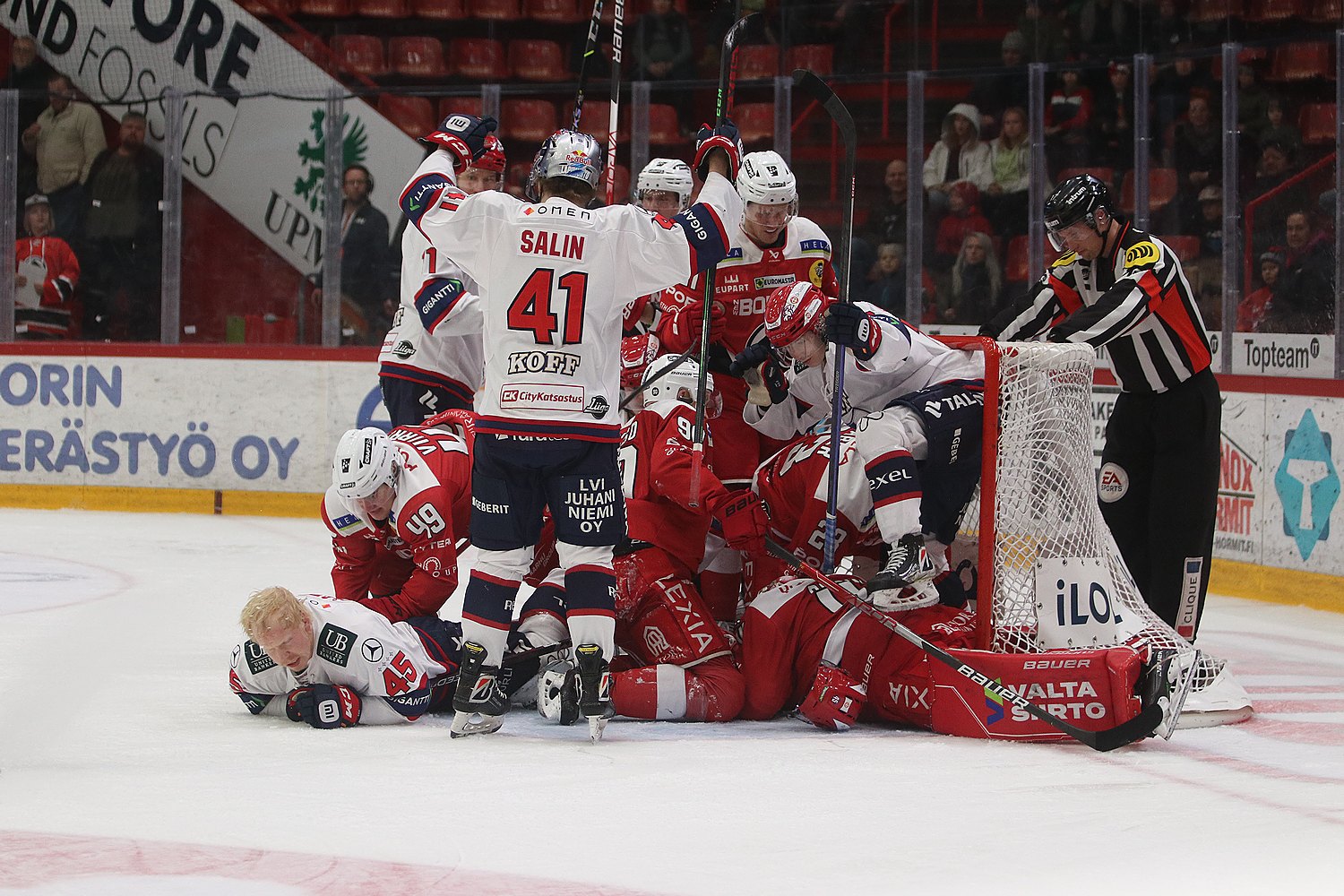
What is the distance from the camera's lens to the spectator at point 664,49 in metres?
9.23

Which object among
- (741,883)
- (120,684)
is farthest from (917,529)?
(120,684)

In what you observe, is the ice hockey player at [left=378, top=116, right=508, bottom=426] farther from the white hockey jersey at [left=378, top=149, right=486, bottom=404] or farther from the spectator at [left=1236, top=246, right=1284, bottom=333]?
the spectator at [left=1236, top=246, right=1284, bottom=333]

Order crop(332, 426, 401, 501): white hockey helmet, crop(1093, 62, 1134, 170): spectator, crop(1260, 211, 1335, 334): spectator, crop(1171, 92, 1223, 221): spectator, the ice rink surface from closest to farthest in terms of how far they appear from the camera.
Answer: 1. the ice rink surface
2. crop(332, 426, 401, 501): white hockey helmet
3. crop(1260, 211, 1335, 334): spectator
4. crop(1171, 92, 1223, 221): spectator
5. crop(1093, 62, 1134, 170): spectator

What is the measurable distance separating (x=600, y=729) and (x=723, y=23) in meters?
6.43

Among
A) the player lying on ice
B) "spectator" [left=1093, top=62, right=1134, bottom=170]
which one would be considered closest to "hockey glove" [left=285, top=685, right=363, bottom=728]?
the player lying on ice

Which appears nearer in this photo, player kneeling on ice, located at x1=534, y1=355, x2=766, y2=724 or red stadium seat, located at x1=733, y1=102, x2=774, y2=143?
player kneeling on ice, located at x1=534, y1=355, x2=766, y2=724

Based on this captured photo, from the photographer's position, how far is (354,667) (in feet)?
12.7

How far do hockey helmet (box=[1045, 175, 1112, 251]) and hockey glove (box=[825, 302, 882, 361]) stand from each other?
0.86 metres

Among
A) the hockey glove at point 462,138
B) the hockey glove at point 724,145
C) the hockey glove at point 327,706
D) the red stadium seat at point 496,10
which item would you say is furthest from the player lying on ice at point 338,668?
the red stadium seat at point 496,10

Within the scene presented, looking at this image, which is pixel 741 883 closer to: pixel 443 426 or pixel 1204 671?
pixel 1204 671

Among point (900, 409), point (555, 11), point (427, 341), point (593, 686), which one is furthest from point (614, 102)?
point (555, 11)

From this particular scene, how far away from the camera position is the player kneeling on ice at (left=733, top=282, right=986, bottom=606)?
3.88 metres

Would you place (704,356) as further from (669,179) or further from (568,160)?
(669,179)

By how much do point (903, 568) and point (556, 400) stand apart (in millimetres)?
941
